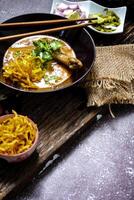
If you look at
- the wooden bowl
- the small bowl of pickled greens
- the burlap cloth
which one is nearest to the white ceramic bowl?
the small bowl of pickled greens

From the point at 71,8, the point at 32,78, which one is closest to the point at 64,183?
the point at 32,78

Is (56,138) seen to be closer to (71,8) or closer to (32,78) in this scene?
(32,78)

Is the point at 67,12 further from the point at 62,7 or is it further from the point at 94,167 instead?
the point at 94,167

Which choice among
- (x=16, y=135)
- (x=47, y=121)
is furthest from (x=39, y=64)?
(x=16, y=135)

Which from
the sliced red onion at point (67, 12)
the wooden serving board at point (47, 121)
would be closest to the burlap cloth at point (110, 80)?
the wooden serving board at point (47, 121)

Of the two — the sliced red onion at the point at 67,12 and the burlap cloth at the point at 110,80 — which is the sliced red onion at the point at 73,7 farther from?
the burlap cloth at the point at 110,80

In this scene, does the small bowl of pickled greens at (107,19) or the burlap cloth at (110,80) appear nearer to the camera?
the burlap cloth at (110,80)

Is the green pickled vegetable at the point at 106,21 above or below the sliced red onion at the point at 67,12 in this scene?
below
